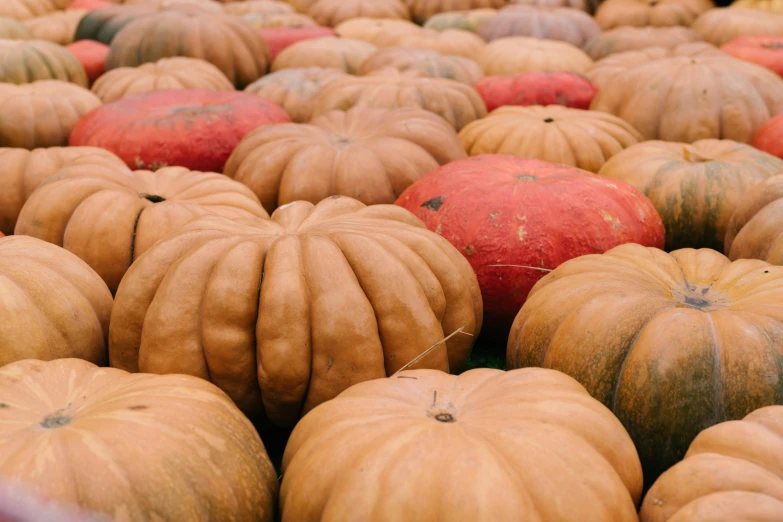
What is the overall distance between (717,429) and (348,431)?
810 mm

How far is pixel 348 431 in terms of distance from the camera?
5.65 ft

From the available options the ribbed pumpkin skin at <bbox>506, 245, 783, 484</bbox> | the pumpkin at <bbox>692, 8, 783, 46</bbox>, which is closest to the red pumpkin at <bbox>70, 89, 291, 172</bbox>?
the ribbed pumpkin skin at <bbox>506, 245, 783, 484</bbox>

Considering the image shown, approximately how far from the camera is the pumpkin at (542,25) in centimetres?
728

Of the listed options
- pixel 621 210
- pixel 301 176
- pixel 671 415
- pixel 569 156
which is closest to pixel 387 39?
pixel 569 156

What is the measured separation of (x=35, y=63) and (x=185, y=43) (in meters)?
1.02

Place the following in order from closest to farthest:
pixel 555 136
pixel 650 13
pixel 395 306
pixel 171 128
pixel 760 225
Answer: pixel 395 306
pixel 760 225
pixel 171 128
pixel 555 136
pixel 650 13

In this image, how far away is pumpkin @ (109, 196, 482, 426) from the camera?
218 cm

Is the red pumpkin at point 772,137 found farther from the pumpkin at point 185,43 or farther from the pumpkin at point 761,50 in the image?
the pumpkin at point 185,43

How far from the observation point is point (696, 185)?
355cm

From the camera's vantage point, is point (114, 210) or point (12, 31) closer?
point (114, 210)

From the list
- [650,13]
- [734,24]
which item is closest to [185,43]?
[650,13]

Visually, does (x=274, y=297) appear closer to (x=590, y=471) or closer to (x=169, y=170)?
(x=590, y=471)

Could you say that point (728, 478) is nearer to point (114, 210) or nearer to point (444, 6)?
point (114, 210)

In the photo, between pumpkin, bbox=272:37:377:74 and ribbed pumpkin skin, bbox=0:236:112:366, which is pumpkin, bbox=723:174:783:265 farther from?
pumpkin, bbox=272:37:377:74
